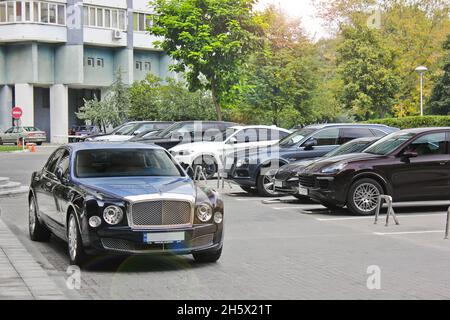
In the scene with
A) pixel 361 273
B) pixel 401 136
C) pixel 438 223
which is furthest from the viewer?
pixel 401 136

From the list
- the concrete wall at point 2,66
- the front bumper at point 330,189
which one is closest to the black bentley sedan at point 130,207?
the front bumper at point 330,189

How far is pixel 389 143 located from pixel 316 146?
357 cm

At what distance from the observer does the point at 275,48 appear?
155 ft

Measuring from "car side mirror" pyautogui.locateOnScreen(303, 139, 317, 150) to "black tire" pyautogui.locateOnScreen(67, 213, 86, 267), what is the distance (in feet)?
33.4

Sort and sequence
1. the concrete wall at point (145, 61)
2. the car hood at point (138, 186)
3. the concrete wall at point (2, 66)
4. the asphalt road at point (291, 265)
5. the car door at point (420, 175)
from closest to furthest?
1. the asphalt road at point (291, 265)
2. the car hood at point (138, 186)
3. the car door at point (420, 175)
4. the concrete wall at point (2, 66)
5. the concrete wall at point (145, 61)


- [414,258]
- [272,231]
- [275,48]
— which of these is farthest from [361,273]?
[275,48]

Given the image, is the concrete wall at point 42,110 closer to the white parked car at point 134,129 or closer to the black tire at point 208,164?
the white parked car at point 134,129

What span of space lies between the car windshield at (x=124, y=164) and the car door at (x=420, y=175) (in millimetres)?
6078

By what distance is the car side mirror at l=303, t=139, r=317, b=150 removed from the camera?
18.8m

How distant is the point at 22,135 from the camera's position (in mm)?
58406

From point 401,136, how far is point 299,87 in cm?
2910

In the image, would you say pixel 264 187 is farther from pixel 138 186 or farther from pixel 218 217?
pixel 138 186

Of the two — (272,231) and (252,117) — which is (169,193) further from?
(252,117)

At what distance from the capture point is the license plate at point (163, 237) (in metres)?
8.72
